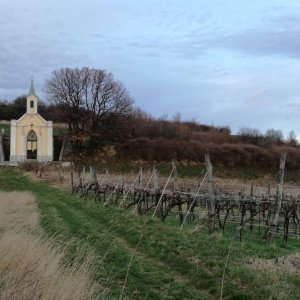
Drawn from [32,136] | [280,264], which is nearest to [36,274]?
[280,264]

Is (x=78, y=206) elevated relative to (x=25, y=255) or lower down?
lower down

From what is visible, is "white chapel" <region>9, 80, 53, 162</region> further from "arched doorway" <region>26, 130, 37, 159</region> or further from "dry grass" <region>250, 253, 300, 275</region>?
"dry grass" <region>250, 253, 300, 275</region>

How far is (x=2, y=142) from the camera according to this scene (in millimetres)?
70375

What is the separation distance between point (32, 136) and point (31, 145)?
3.84 ft

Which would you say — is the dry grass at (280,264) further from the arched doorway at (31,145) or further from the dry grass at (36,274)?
the arched doorway at (31,145)

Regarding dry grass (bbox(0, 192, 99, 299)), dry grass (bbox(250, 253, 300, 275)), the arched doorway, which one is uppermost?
dry grass (bbox(0, 192, 99, 299))

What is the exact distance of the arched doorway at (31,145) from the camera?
6875cm

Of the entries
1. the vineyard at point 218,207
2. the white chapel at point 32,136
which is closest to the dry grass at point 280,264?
the vineyard at point 218,207

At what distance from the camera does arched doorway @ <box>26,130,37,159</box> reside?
68750mm

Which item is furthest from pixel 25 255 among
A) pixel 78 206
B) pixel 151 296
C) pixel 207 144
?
pixel 207 144

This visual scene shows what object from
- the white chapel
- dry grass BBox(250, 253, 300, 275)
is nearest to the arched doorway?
the white chapel

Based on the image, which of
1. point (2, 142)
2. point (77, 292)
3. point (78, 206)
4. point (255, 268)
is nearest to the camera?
point (77, 292)

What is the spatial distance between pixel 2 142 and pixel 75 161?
11657 millimetres

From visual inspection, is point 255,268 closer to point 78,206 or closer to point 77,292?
point 77,292
